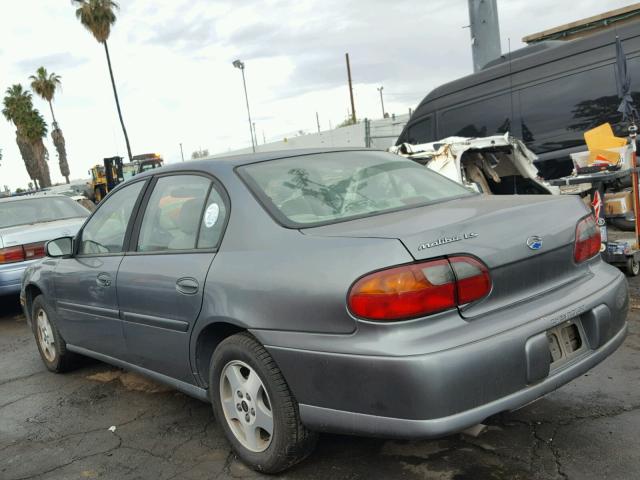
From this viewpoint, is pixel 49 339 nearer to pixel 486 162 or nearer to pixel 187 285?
pixel 187 285

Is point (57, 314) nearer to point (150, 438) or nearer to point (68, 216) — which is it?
point (150, 438)

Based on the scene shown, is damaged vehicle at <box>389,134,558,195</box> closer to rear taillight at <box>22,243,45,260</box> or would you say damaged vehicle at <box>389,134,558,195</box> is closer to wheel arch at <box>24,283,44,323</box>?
wheel arch at <box>24,283,44,323</box>

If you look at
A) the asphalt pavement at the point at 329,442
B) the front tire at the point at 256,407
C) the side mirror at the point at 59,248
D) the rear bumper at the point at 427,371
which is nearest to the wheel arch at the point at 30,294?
the side mirror at the point at 59,248

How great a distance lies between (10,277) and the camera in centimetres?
673

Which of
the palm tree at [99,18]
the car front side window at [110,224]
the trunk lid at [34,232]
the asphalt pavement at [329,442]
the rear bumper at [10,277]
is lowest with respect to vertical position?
the asphalt pavement at [329,442]

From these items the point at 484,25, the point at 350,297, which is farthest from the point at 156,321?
the point at 484,25

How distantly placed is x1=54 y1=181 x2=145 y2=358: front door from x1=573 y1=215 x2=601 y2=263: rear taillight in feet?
8.18

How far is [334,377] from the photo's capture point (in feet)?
7.80

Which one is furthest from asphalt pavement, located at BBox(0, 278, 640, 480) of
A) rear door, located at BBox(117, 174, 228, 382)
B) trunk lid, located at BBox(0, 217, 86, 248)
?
trunk lid, located at BBox(0, 217, 86, 248)

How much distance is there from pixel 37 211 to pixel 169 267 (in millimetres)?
5473

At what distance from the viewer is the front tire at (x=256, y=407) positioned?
261 centimetres

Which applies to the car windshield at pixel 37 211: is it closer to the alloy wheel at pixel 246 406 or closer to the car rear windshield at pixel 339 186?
the car rear windshield at pixel 339 186

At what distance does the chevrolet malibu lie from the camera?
2.27 meters

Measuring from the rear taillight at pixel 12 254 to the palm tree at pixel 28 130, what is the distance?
4360 cm
